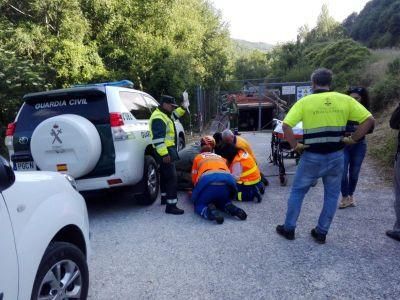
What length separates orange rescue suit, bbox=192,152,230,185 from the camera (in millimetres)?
5586

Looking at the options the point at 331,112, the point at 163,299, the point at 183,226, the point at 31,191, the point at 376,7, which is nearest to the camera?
the point at 31,191

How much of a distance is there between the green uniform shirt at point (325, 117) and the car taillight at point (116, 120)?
2.38 metres

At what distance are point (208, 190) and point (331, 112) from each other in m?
2.00

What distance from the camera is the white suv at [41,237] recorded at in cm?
214

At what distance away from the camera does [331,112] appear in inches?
163

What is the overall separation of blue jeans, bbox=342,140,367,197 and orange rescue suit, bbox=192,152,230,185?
1784mm

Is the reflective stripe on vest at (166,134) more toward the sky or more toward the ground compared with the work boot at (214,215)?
more toward the sky

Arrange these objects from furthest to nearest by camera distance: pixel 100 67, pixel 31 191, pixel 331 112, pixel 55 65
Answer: pixel 100 67 < pixel 55 65 < pixel 331 112 < pixel 31 191

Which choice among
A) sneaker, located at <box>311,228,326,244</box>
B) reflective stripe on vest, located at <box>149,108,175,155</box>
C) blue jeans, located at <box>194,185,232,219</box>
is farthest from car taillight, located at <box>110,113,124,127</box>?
sneaker, located at <box>311,228,326,244</box>

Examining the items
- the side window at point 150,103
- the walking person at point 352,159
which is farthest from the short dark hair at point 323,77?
the side window at point 150,103

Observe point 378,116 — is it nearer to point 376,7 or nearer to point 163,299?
point 163,299

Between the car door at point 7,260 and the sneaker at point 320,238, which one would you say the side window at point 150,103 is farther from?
the car door at point 7,260

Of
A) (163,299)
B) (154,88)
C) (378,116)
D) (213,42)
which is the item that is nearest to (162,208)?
(163,299)

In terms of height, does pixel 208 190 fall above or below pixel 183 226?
above
